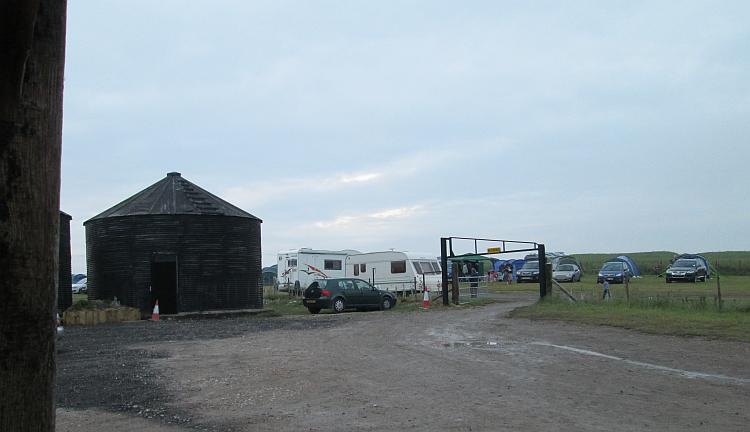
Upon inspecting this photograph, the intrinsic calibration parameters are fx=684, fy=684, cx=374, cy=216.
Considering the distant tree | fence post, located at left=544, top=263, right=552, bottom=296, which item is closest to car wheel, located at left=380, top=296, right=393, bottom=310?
fence post, located at left=544, top=263, right=552, bottom=296

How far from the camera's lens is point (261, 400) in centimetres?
826

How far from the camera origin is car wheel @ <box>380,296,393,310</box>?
27.8 meters

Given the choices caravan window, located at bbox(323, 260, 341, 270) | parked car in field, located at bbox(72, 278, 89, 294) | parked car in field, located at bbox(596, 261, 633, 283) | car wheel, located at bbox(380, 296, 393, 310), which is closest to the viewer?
car wheel, located at bbox(380, 296, 393, 310)

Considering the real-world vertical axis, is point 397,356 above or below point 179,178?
below

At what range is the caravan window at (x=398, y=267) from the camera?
35.6 metres

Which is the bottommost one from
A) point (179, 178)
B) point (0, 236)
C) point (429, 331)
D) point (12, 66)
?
point (429, 331)

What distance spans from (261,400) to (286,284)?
36132mm

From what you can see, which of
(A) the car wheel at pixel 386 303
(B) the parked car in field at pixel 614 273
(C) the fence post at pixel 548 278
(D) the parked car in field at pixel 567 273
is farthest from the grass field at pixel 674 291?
(A) the car wheel at pixel 386 303

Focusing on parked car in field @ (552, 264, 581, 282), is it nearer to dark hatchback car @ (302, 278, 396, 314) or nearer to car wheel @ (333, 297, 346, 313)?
dark hatchback car @ (302, 278, 396, 314)

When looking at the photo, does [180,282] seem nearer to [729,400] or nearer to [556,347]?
[556,347]

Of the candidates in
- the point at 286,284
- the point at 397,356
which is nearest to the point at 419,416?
the point at 397,356

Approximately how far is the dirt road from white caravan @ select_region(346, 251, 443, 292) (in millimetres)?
19231

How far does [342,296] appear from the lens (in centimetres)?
2664

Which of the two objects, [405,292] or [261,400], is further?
[405,292]
